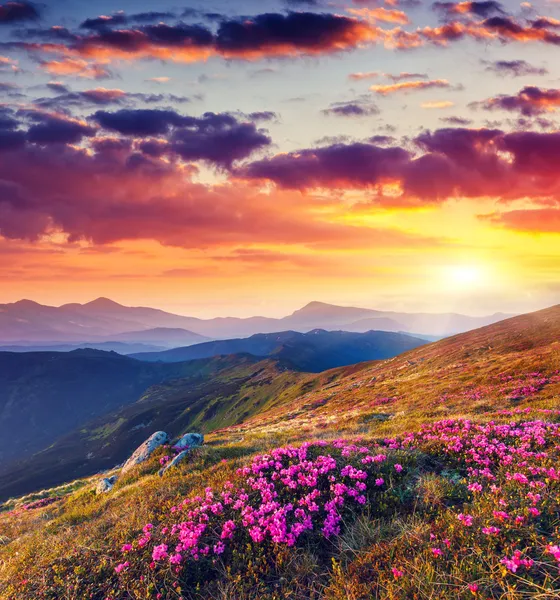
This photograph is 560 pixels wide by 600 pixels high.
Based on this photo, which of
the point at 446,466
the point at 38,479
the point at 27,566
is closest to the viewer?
the point at 27,566

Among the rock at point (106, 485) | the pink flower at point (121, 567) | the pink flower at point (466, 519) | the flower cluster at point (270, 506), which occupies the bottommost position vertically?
the rock at point (106, 485)

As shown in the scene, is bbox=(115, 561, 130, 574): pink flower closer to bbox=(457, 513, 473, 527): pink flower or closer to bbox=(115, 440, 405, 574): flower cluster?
bbox=(115, 440, 405, 574): flower cluster

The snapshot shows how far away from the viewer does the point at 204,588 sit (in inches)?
239

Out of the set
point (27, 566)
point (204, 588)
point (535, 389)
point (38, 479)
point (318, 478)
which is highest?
point (318, 478)

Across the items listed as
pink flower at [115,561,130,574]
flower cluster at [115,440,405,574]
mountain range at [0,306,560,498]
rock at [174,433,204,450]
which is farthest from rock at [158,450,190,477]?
pink flower at [115,561,130,574]

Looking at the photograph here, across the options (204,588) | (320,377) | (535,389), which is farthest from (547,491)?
(320,377)

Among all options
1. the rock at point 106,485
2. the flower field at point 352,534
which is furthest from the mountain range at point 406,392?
the flower field at point 352,534

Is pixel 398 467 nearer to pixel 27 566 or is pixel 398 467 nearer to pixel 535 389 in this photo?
pixel 27 566

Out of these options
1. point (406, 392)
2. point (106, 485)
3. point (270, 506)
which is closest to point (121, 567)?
point (270, 506)

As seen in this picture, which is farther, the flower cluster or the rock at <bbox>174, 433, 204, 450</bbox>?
the rock at <bbox>174, 433, 204, 450</bbox>

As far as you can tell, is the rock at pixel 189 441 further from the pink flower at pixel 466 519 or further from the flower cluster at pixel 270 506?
the pink flower at pixel 466 519

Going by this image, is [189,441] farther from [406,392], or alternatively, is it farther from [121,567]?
[406,392]

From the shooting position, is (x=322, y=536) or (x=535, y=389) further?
(x=535, y=389)

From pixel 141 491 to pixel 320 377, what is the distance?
148 meters
